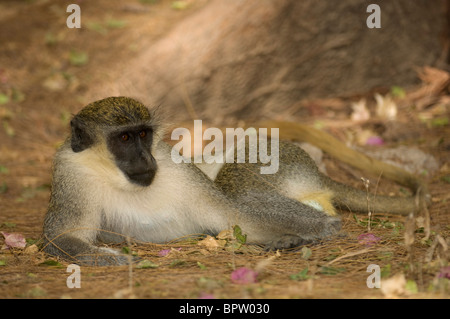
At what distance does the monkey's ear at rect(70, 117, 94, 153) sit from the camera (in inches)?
140

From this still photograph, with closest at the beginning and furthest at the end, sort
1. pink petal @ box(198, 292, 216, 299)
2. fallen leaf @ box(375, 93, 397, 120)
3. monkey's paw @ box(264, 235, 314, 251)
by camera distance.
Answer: pink petal @ box(198, 292, 216, 299)
monkey's paw @ box(264, 235, 314, 251)
fallen leaf @ box(375, 93, 397, 120)

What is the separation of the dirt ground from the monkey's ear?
727 mm

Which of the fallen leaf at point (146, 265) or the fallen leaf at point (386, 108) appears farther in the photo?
the fallen leaf at point (386, 108)

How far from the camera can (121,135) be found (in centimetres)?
352

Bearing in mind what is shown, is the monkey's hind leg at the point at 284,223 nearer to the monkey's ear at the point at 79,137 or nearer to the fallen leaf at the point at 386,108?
the monkey's ear at the point at 79,137

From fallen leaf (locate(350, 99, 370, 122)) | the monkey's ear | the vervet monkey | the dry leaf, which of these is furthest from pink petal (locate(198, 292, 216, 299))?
fallen leaf (locate(350, 99, 370, 122))

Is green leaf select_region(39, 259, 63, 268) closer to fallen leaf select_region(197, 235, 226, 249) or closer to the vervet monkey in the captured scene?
the vervet monkey

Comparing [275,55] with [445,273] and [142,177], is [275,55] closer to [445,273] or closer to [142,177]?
[142,177]

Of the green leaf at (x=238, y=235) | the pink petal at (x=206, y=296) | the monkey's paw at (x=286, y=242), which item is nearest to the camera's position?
the pink petal at (x=206, y=296)

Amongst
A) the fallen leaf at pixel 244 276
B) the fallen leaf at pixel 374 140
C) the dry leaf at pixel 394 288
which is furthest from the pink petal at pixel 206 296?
the fallen leaf at pixel 374 140

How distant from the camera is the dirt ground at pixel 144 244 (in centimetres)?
292

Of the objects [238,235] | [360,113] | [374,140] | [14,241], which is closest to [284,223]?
[238,235]

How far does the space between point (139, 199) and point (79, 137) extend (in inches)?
21.8

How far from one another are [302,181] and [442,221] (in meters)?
1.14
